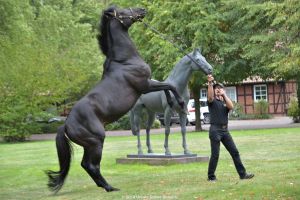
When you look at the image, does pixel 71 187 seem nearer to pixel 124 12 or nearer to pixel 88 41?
pixel 124 12

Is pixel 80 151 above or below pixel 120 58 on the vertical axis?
below

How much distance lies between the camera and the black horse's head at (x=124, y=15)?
12.3 meters

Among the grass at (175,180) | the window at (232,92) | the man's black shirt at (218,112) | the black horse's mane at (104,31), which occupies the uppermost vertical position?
the black horse's mane at (104,31)

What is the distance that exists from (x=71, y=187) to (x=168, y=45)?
2180 cm

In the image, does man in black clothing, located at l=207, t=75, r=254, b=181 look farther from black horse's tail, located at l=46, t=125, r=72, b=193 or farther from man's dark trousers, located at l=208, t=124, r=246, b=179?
black horse's tail, located at l=46, t=125, r=72, b=193

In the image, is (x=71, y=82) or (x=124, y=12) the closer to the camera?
(x=124, y=12)

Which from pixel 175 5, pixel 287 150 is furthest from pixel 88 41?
pixel 287 150

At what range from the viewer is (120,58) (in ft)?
40.4

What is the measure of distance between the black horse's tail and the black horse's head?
8.01 ft

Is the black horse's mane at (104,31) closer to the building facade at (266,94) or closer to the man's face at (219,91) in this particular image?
the man's face at (219,91)

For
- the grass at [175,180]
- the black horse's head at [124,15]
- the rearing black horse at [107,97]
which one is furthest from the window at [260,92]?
the black horse's head at [124,15]

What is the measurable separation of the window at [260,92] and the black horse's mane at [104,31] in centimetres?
4968

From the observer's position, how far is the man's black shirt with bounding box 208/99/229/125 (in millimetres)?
12180

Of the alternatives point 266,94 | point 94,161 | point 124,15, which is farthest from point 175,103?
point 266,94
